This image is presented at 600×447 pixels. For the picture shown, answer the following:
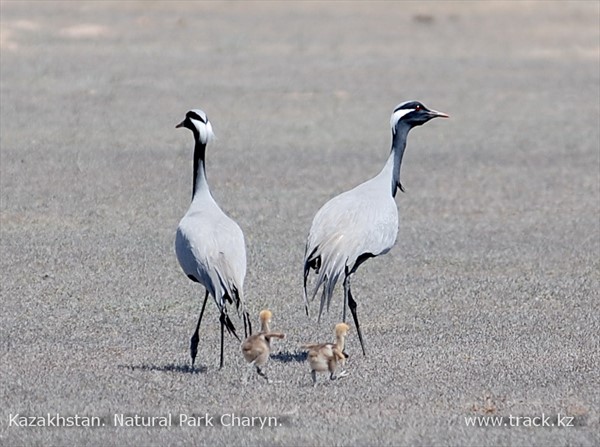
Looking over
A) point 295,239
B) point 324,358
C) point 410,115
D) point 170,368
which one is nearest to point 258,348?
point 324,358

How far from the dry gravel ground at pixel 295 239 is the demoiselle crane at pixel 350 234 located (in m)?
0.56

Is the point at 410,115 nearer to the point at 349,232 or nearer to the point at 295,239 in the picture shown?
the point at 349,232

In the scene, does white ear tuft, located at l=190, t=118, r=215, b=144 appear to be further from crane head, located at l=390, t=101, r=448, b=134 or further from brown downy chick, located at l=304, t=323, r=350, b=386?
brown downy chick, located at l=304, t=323, r=350, b=386

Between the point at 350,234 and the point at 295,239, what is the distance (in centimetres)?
477

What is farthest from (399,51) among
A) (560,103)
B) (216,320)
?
(216,320)

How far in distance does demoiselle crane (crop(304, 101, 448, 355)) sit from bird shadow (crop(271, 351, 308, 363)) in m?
0.34

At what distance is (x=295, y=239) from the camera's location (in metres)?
14.2

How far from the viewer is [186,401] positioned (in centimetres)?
785

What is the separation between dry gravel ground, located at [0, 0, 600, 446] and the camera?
7.86 m

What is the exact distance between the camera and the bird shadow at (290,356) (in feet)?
30.1

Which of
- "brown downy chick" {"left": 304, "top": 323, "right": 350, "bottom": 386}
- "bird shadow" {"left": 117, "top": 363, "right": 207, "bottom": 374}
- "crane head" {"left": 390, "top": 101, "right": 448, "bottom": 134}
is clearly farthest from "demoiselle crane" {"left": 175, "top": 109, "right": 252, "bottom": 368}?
"crane head" {"left": 390, "top": 101, "right": 448, "bottom": 134}

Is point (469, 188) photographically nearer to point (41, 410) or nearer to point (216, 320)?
point (216, 320)

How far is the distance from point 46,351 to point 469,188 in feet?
31.4

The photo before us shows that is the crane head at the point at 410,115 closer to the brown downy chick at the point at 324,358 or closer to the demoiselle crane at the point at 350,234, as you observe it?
the demoiselle crane at the point at 350,234
